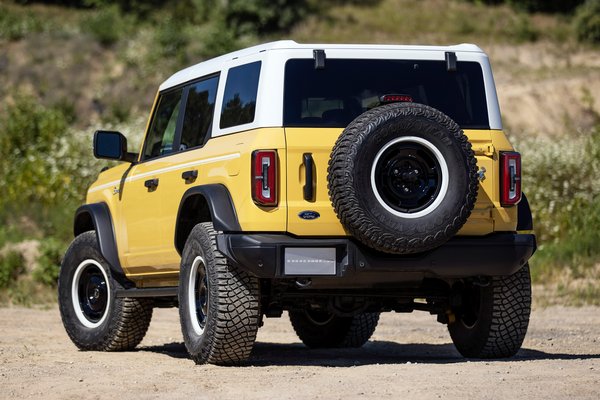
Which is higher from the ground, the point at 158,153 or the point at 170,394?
the point at 158,153

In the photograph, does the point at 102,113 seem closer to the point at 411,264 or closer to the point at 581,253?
the point at 581,253

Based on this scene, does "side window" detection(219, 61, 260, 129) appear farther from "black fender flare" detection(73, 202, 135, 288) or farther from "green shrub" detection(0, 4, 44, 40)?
"green shrub" detection(0, 4, 44, 40)

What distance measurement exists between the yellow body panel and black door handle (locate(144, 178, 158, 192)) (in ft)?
0.11

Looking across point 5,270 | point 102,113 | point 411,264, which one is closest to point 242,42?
point 102,113

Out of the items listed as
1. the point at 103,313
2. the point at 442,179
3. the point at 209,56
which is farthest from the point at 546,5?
the point at 442,179

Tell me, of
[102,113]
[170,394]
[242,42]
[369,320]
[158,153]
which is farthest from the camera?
[242,42]

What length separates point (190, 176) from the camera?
841 cm

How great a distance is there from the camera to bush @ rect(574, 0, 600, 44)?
45.1 m

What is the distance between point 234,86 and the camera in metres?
8.40

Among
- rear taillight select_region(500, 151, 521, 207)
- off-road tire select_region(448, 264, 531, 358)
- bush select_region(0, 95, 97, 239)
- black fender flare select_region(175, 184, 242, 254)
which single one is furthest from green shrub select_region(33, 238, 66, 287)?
rear taillight select_region(500, 151, 521, 207)

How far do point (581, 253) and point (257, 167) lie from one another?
413 inches

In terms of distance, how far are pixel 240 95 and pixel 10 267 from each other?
32.8 ft

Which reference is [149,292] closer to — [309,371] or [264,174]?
[309,371]

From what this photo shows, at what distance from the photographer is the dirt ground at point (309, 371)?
671 centimetres
